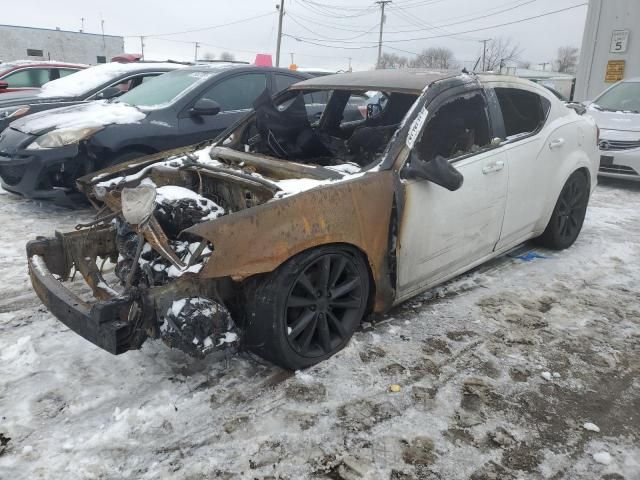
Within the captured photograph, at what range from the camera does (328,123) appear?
4.77 metres

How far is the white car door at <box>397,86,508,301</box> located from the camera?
10.9 feet

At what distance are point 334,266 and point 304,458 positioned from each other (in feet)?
3.47

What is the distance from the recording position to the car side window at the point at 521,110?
4062 millimetres

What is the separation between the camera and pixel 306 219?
281 centimetres

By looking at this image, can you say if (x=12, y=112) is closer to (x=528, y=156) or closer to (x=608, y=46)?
(x=528, y=156)

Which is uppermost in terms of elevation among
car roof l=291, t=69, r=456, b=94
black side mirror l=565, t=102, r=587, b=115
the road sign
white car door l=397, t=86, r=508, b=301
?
the road sign

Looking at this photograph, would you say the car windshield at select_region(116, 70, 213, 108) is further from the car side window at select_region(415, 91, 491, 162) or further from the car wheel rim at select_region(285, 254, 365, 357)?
the car wheel rim at select_region(285, 254, 365, 357)

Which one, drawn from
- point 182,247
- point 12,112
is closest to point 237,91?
point 12,112

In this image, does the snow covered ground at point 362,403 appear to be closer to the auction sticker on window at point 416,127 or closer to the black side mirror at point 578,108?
the auction sticker on window at point 416,127

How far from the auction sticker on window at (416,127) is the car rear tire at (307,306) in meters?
0.78

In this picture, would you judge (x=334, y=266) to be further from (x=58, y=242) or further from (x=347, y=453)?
(x=58, y=242)

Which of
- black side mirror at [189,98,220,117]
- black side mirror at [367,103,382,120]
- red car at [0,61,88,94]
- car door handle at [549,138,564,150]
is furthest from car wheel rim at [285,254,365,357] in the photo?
red car at [0,61,88,94]

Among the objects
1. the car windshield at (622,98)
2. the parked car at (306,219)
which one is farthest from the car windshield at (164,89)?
the car windshield at (622,98)

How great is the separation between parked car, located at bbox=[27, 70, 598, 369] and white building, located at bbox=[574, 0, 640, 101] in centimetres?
1258
